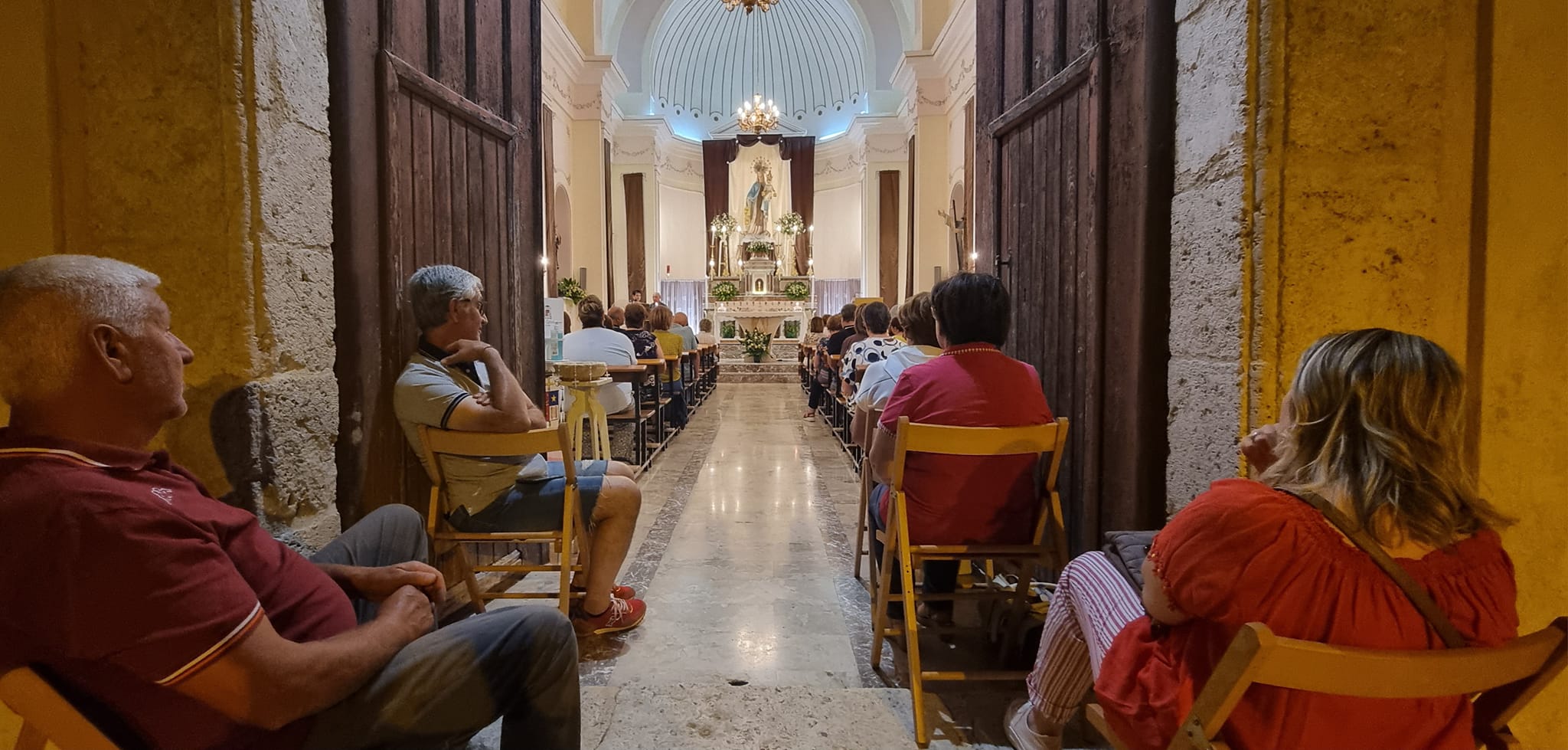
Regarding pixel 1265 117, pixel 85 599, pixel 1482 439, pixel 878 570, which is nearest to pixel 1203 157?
pixel 1265 117

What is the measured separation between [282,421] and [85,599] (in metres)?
1.03

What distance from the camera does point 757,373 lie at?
12875 mm

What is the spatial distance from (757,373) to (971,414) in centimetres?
1079

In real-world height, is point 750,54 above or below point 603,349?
above

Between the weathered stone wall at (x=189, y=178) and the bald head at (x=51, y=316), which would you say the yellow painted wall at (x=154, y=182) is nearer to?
the weathered stone wall at (x=189, y=178)

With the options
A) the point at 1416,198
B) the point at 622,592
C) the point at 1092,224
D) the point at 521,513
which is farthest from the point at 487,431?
the point at 1416,198

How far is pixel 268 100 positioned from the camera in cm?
179

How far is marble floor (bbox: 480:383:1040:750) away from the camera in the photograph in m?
1.92

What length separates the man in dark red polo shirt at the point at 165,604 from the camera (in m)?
0.92

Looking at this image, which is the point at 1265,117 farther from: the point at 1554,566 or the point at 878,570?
the point at 878,570

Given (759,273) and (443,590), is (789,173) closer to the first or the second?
(759,273)

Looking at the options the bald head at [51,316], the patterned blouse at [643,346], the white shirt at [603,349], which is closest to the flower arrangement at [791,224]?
the patterned blouse at [643,346]

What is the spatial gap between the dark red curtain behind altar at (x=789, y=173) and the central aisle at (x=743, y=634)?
11631mm

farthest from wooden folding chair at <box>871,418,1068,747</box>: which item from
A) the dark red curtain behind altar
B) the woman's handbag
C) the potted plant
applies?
the dark red curtain behind altar
